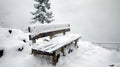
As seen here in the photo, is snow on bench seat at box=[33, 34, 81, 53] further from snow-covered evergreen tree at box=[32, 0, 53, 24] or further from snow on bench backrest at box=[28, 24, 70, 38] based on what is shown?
snow-covered evergreen tree at box=[32, 0, 53, 24]

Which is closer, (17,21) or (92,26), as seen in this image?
(17,21)

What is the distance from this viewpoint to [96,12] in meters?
106

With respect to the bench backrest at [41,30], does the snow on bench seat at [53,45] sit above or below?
below

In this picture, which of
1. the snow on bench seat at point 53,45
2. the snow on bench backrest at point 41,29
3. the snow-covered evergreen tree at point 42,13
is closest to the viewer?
the snow on bench seat at point 53,45

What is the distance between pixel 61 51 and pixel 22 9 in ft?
189

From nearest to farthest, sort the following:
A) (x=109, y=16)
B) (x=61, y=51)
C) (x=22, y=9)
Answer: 1. (x=61, y=51)
2. (x=22, y=9)
3. (x=109, y=16)

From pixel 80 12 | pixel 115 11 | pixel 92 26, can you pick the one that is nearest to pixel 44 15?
pixel 92 26

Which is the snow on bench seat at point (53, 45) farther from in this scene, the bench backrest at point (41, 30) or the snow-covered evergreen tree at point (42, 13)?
the snow-covered evergreen tree at point (42, 13)

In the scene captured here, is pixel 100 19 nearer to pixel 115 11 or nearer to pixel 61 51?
pixel 115 11

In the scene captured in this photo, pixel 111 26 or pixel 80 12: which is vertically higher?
pixel 80 12

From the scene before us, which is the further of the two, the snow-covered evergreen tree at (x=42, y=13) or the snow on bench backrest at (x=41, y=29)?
the snow-covered evergreen tree at (x=42, y=13)

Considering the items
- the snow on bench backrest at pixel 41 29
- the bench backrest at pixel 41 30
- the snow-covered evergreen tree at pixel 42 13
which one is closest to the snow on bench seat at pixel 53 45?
the bench backrest at pixel 41 30

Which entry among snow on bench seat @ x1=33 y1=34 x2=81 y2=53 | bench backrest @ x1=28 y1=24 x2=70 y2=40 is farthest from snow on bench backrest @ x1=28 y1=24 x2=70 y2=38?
snow on bench seat @ x1=33 y1=34 x2=81 y2=53

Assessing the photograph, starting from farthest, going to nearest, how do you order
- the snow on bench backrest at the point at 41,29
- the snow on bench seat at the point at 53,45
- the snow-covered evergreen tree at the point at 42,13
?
the snow-covered evergreen tree at the point at 42,13 → the snow on bench backrest at the point at 41,29 → the snow on bench seat at the point at 53,45
